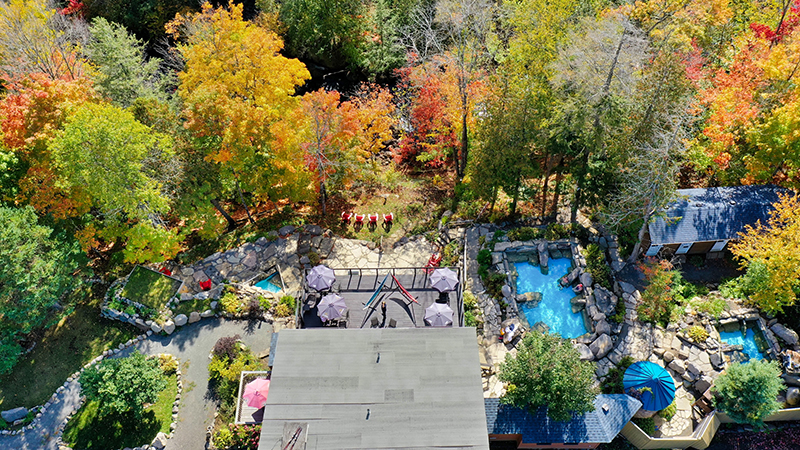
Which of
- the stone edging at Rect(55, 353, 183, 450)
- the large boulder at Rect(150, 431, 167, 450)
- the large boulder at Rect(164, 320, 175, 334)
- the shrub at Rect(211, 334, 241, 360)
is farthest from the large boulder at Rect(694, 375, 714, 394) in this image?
the large boulder at Rect(164, 320, 175, 334)

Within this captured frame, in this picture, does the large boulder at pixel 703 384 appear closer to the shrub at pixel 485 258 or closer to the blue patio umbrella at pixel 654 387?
the blue patio umbrella at pixel 654 387

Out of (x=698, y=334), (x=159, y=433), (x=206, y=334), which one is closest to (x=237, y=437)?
(x=159, y=433)

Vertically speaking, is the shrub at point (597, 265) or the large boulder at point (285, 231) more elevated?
the shrub at point (597, 265)

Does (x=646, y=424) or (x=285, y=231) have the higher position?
(x=285, y=231)

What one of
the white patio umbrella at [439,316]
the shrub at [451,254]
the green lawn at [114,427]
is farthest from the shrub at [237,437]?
the shrub at [451,254]

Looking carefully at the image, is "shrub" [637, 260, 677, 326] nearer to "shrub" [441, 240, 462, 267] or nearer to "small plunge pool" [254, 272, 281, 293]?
"shrub" [441, 240, 462, 267]

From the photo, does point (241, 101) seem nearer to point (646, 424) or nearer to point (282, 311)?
point (282, 311)
